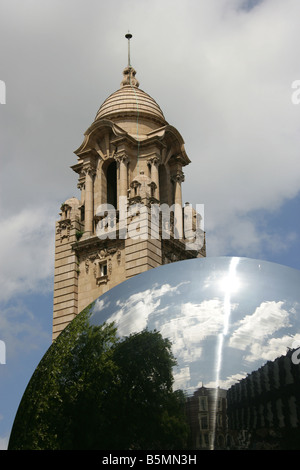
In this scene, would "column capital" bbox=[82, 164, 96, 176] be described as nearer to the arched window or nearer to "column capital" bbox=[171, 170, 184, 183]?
the arched window

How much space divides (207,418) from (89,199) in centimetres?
3163

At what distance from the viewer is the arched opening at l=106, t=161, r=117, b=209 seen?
40.4 meters

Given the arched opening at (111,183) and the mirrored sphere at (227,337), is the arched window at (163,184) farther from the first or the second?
the mirrored sphere at (227,337)

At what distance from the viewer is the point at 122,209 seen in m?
35.0

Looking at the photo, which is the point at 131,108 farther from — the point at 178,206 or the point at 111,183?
the point at 178,206

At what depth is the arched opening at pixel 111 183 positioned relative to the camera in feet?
133

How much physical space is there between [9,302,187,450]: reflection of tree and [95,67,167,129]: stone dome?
110 ft

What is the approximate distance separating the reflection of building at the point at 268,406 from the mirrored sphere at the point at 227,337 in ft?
0.03

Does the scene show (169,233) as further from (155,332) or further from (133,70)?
(155,332)

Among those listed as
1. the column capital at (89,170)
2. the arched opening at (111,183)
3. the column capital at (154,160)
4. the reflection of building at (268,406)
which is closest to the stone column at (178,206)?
the column capital at (154,160)

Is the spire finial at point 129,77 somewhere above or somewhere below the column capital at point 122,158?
above

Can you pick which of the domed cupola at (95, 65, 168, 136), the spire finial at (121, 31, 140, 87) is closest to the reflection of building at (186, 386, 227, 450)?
the domed cupola at (95, 65, 168, 136)

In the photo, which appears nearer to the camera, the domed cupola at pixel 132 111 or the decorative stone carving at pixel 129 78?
the domed cupola at pixel 132 111

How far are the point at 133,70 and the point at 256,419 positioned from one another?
41385mm
